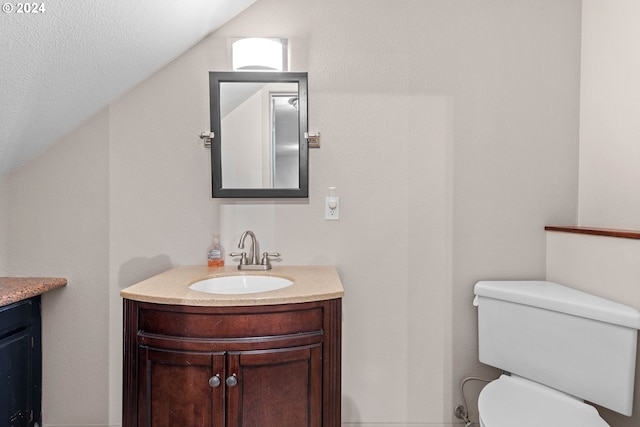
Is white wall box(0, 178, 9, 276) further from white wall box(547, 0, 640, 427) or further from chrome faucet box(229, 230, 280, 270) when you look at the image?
white wall box(547, 0, 640, 427)

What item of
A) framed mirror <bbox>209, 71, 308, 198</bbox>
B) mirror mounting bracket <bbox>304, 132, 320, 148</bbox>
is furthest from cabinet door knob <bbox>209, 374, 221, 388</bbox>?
mirror mounting bracket <bbox>304, 132, 320, 148</bbox>

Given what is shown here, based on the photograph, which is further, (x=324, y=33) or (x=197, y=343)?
(x=324, y=33)

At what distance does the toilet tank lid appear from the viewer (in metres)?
1.27

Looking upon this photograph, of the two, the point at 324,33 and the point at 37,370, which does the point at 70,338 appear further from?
the point at 324,33

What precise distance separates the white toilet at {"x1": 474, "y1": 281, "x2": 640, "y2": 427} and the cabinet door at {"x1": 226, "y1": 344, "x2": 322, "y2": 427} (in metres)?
0.58

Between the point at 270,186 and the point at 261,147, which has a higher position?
the point at 261,147

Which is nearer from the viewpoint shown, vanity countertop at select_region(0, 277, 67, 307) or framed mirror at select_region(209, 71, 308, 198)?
vanity countertop at select_region(0, 277, 67, 307)

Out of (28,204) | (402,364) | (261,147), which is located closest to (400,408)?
(402,364)

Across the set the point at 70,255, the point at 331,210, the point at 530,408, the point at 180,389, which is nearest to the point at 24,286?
the point at 70,255

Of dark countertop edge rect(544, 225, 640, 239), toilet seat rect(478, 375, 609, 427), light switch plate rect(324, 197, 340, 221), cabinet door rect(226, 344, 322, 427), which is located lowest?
toilet seat rect(478, 375, 609, 427)

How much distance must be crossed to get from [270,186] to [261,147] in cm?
18

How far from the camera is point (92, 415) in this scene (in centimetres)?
172

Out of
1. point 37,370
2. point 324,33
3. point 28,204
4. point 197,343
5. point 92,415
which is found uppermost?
point 324,33

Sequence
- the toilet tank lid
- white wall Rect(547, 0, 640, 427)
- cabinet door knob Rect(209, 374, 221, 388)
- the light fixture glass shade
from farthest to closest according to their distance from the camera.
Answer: the light fixture glass shade, white wall Rect(547, 0, 640, 427), the toilet tank lid, cabinet door knob Rect(209, 374, 221, 388)
